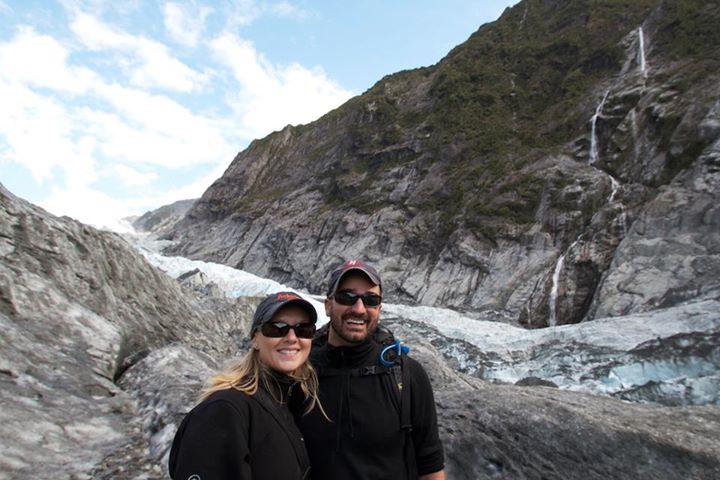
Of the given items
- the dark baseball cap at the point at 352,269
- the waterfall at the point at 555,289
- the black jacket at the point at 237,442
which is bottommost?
the waterfall at the point at 555,289

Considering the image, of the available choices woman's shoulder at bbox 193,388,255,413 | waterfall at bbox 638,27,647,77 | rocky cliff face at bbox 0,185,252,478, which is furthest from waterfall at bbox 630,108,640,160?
woman's shoulder at bbox 193,388,255,413

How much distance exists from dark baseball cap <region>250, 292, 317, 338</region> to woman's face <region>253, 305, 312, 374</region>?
3 centimetres

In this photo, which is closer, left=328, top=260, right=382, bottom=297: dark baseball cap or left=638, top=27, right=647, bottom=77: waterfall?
left=328, top=260, right=382, bottom=297: dark baseball cap

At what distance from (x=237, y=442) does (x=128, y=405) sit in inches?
182

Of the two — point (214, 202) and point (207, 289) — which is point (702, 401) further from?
point (214, 202)

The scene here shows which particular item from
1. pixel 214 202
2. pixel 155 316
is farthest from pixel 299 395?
pixel 214 202

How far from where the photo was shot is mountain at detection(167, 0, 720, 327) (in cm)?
2573

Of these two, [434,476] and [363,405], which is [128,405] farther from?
[434,476]

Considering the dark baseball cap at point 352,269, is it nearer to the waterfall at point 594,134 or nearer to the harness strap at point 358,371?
the harness strap at point 358,371

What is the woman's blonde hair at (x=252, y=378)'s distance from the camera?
2.09 metres

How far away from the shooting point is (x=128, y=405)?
557cm

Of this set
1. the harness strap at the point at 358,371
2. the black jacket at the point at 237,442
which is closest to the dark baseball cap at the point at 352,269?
the harness strap at the point at 358,371

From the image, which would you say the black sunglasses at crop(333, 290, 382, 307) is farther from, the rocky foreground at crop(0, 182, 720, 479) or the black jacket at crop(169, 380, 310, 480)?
the rocky foreground at crop(0, 182, 720, 479)

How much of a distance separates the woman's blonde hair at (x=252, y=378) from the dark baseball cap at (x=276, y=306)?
0.16m
